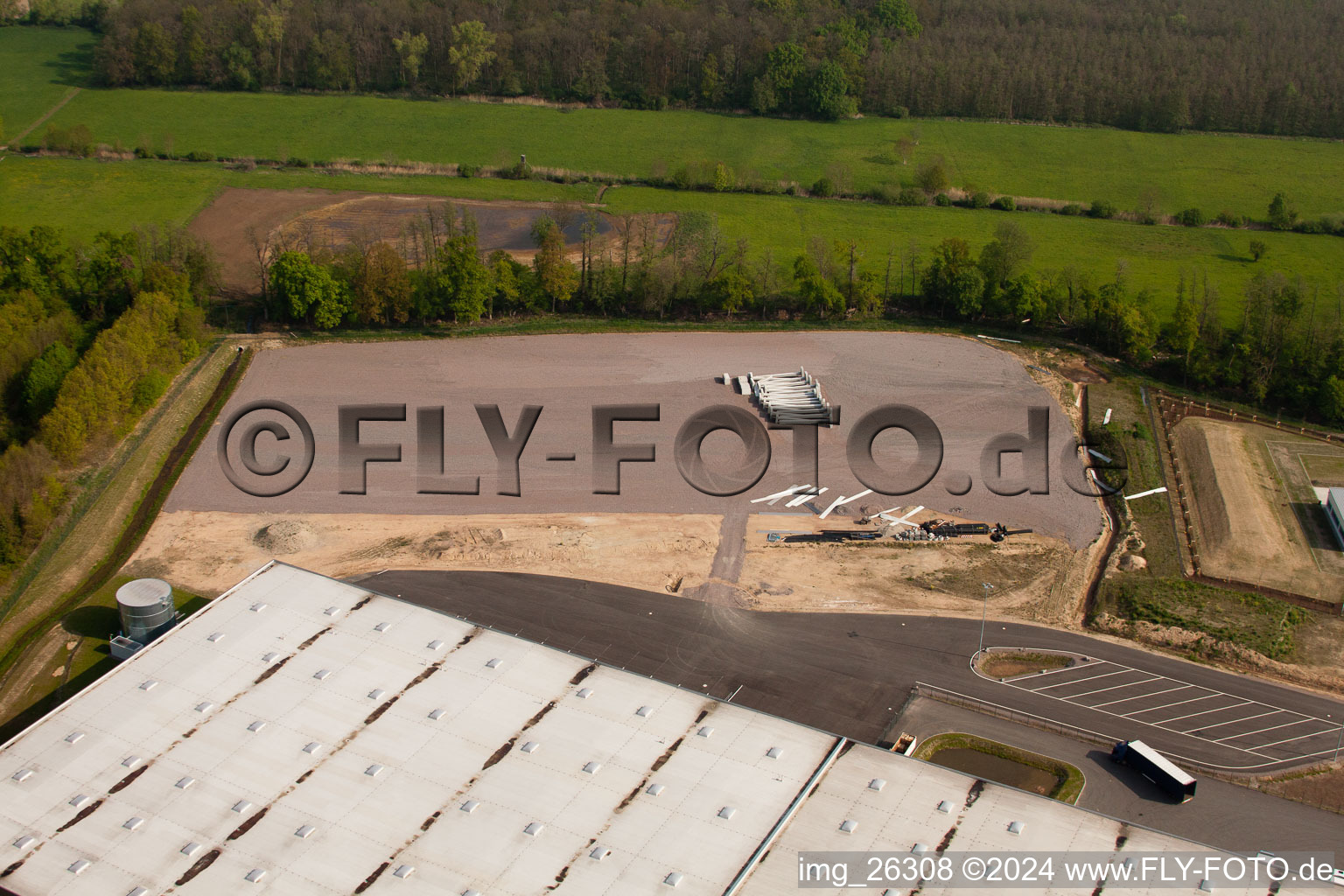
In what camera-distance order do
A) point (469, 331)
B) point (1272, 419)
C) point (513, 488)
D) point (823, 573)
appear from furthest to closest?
1. point (469, 331)
2. point (1272, 419)
3. point (513, 488)
4. point (823, 573)

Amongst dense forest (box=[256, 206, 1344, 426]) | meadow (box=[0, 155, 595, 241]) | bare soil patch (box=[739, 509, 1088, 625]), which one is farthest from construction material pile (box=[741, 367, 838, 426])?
meadow (box=[0, 155, 595, 241])

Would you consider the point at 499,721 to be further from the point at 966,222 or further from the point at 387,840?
the point at 966,222

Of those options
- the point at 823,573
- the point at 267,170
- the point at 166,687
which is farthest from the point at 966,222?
the point at 166,687

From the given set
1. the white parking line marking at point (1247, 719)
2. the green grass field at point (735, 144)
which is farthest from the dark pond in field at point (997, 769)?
the green grass field at point (735, 144)

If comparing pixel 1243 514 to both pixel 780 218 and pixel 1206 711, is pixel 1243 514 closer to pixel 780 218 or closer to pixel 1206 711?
pixel 1206 711

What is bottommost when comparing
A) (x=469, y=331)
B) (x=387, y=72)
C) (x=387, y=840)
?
(x=387, y=840)

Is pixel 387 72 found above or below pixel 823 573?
above

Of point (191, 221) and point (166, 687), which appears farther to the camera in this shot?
point (191, 221)

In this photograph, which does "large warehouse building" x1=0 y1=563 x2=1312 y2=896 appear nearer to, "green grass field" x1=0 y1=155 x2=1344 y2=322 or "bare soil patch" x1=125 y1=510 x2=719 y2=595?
"bare soil patch" x1=125 y1=510 x2=719 y2=595
